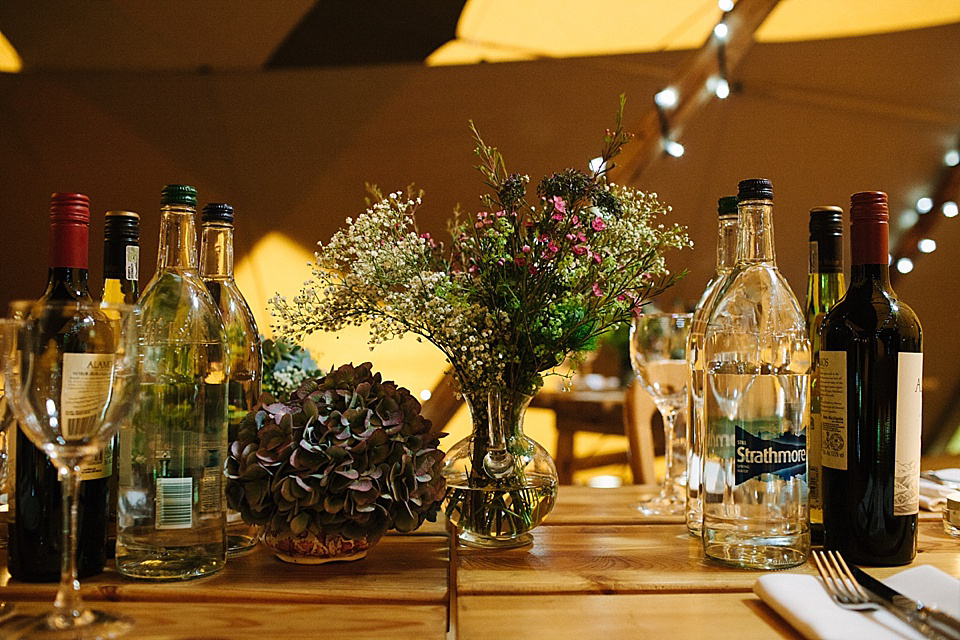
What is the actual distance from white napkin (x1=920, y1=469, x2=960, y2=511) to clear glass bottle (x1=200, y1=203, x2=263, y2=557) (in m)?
0.95

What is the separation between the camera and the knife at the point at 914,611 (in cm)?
63

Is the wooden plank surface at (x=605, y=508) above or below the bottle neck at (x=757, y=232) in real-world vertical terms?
below

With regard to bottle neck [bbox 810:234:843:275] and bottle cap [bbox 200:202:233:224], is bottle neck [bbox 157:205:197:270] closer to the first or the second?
bottle cap [bbox 200:202:233:224]

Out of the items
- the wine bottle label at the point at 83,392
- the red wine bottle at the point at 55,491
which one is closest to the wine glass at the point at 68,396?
the wine bottle label at the point at 83,392

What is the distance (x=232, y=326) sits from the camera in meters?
0.98

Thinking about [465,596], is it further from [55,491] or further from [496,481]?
[55,491]

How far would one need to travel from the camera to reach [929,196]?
366cm

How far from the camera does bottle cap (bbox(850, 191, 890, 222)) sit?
2.80 ft

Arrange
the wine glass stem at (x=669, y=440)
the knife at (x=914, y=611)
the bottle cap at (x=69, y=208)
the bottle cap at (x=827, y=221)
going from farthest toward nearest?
the wine glass stem at (x=669, y=440) → the bottle cap at (x=827, y=221) → the bottle cap at (x=69, y=208) → the knife at (x=914, y=611)

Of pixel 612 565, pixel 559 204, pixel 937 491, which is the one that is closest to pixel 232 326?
pixel 559 204

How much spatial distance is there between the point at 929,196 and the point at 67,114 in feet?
12.5

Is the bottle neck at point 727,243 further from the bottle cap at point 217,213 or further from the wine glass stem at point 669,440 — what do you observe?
the bottle cap at point 217,213

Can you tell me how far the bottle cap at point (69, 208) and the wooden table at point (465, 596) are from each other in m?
0.36

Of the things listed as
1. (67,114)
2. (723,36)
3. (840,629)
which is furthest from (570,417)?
(840,629)
